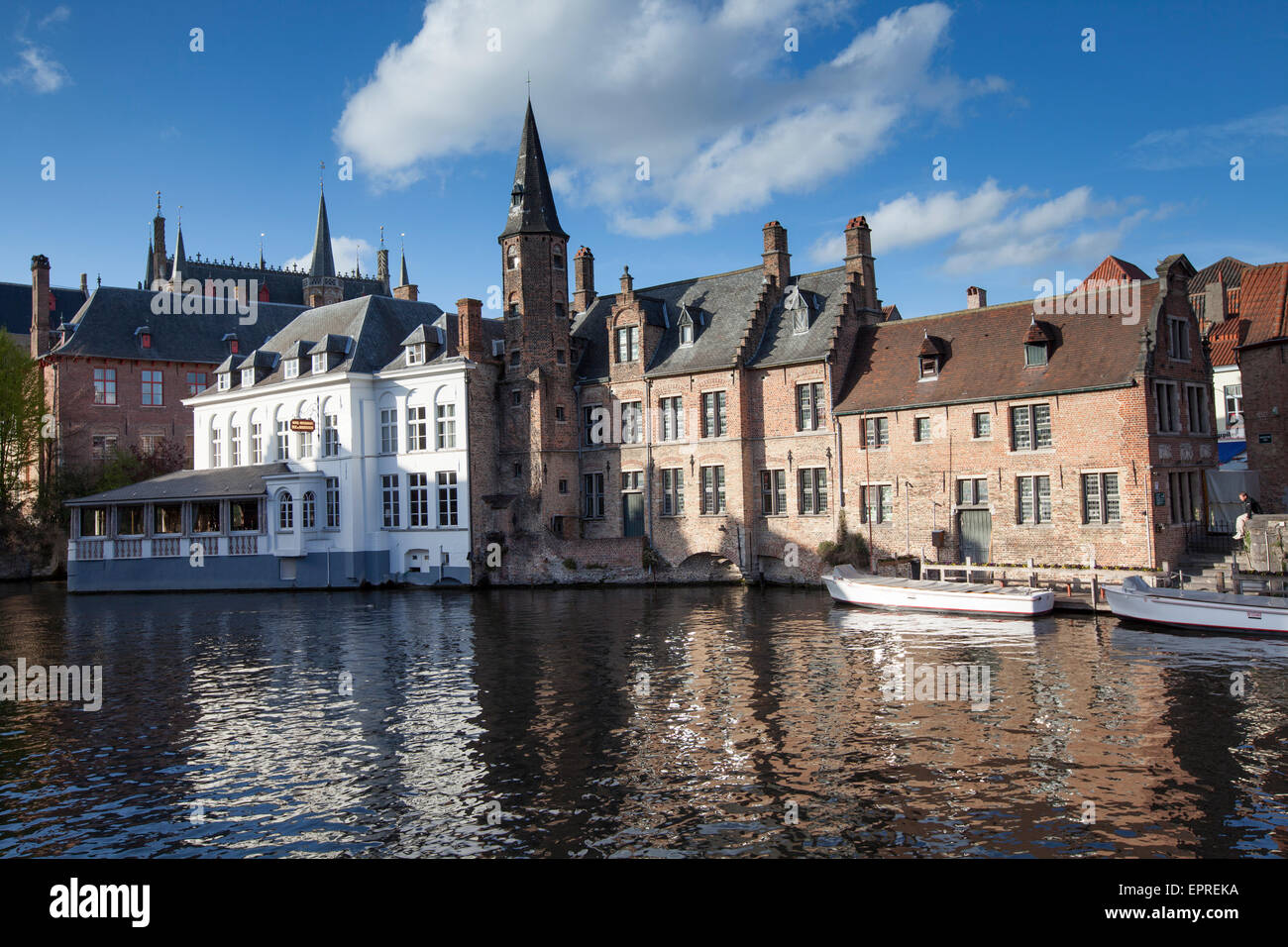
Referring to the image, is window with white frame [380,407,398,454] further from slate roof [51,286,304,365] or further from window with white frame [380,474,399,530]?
slate roof [51,286,304,365]

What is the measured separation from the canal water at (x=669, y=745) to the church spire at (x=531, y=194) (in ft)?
73.1

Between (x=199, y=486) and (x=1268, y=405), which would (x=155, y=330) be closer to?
(x=199, y=486)

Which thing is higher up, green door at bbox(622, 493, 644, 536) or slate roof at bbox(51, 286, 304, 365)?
slate roof at bbox(51, 286, 304, 365)

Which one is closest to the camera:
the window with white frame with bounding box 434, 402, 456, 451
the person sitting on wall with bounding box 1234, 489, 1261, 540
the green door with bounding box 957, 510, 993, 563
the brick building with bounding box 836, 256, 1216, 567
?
the person sitting on wall with bounding box 1234, 489, 1261, 540

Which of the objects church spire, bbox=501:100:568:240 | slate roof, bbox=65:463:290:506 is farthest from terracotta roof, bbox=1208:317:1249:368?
slate roof, bbox=65:463:290:506

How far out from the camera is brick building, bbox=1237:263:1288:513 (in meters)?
38.2

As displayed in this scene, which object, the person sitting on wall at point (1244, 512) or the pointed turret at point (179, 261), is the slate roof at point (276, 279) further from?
the person sitting on wall at point (1244, 512)

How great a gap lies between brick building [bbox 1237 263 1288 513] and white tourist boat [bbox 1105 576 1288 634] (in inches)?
526

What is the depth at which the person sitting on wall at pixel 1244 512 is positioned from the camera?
1199 inches

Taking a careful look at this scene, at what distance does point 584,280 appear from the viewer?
170ft

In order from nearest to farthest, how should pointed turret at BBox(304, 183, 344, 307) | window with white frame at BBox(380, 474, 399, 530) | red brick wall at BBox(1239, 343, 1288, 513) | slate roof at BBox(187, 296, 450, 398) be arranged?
red brick wall at BBox(1239, 343, 1288, 513) < window with white frame at BBox(380, 474, 399, 530) < slate roof at BBox(187, 296, 450, 398) < pointed turret at BBox(304, 183, 344, 307)

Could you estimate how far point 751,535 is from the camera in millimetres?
41281

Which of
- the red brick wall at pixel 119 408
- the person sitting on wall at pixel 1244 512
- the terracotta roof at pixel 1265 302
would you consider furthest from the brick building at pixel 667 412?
the red brick wall at pixel 119 408

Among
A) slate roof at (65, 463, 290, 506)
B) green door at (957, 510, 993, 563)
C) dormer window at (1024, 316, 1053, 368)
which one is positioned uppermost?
dormer window at (1024, 316, 1053, 368)
